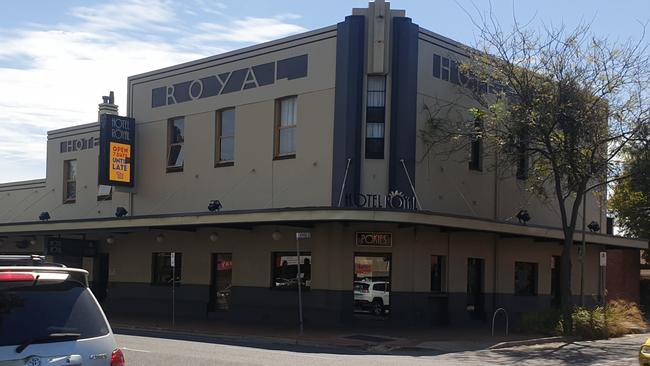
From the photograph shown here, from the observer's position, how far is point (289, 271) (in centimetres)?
2472

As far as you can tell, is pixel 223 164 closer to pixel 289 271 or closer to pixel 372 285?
pixel 289 271

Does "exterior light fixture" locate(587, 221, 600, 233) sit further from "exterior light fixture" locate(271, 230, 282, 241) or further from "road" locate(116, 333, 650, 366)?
"exterior light fixture" locate(271, 230, 282, 241)

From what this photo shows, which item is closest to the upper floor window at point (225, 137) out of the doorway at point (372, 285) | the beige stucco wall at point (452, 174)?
the doorway at point (372, 285)

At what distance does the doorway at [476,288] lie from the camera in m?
26.0

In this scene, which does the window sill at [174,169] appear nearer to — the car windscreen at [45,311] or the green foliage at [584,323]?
the green foliage at [584,323]

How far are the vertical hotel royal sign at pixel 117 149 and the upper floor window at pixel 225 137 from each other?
435 centimetres

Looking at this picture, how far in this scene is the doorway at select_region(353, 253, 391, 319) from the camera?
2367cm

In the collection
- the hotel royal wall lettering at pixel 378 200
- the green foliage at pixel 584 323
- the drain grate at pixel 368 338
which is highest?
the hotel royal wall lettering at pixel 378 200

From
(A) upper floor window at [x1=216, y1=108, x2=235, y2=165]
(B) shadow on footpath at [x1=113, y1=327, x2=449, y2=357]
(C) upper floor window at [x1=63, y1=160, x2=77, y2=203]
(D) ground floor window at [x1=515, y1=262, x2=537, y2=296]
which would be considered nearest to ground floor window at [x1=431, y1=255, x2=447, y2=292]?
(D) ground floor window at [x1=515, y1=262, x2=537, y2=296]

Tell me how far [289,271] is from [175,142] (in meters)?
7.52

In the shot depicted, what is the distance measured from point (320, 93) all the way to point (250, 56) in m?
3.59

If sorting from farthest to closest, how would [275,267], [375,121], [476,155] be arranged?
[476,155] < [275,267] < [375,121]

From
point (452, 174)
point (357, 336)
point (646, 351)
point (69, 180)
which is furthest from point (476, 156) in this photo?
point (69, 180)

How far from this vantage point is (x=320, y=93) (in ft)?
78.8
